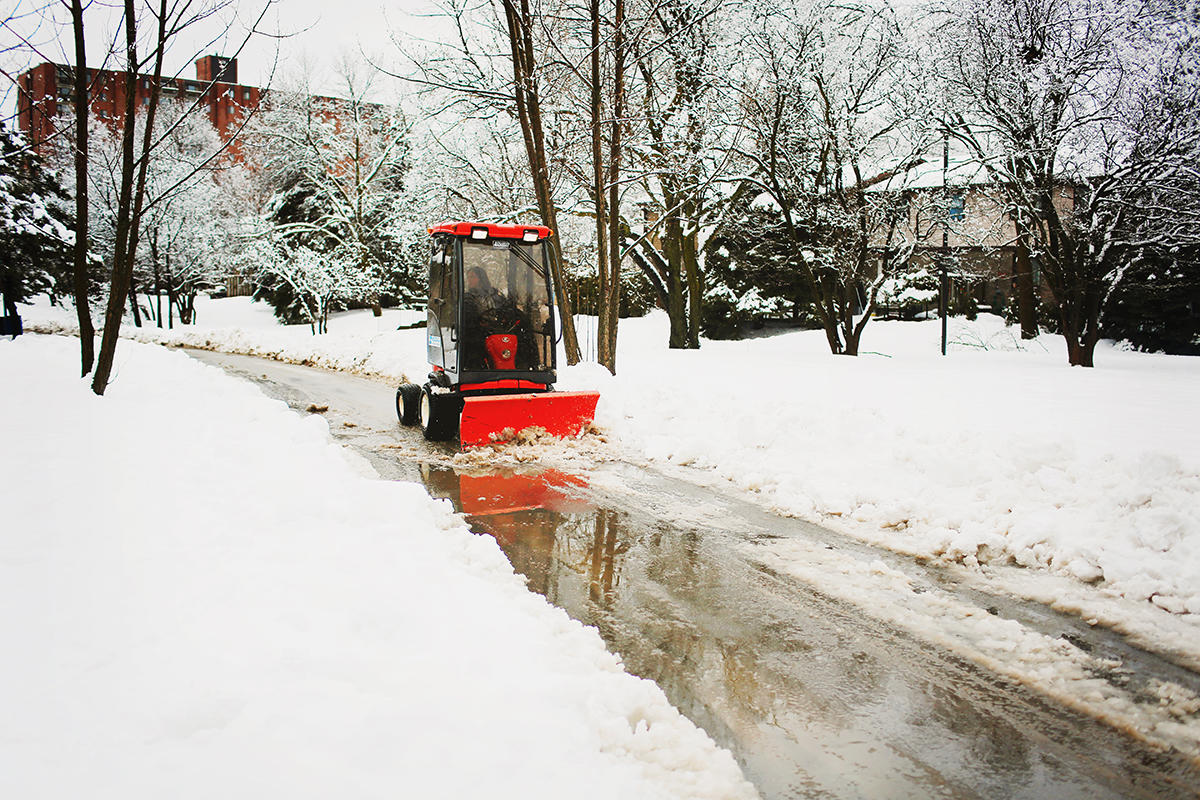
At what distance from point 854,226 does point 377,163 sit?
80.3 ft

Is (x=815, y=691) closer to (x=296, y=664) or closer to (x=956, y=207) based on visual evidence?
(x=296, y=664)

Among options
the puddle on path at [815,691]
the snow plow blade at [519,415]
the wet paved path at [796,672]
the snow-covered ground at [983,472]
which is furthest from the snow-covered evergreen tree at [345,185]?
the puddle on path at [815,691]

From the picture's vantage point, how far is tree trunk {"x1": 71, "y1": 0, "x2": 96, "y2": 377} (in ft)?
30.3

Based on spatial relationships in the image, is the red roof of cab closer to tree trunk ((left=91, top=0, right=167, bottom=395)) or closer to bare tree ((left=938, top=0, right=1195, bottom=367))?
tree trunk ((left=91, top=0, right=167, bottom=395))

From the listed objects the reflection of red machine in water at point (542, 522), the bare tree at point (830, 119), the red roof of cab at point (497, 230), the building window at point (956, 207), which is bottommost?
the reflection of red machine in water at point (542, 522)

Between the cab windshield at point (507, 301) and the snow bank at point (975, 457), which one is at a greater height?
the cab windshield at point (507, 301)

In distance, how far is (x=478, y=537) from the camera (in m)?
4.64

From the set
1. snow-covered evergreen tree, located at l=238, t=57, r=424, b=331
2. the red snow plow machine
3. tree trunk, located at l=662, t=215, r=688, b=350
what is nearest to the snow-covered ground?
the red snow plow machine

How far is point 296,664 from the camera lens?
286 cm

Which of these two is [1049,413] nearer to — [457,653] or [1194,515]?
[1194,515]

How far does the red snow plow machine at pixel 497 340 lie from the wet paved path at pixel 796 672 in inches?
101

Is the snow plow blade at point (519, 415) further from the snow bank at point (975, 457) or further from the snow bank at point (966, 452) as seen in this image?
the snow bank at point (975, 457)

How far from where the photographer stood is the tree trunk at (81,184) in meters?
9.23

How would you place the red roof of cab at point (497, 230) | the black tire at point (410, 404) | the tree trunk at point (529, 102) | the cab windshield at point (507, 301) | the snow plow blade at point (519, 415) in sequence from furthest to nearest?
1. the tree trunk at point (529, 102)
2. the black tire at point (410, 404)
3. the cab windshield at point (507, 301)
4. the red roof of cab at point (497, 230)
5. the snow plow blade at point (519, 415)
